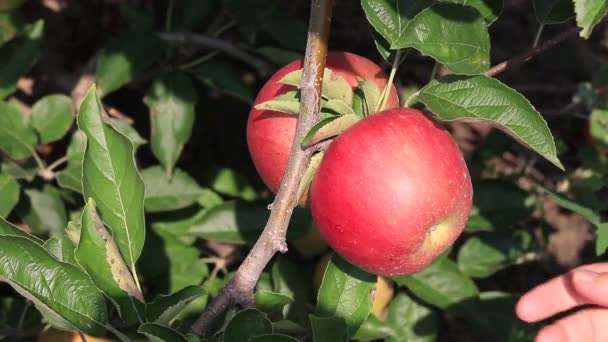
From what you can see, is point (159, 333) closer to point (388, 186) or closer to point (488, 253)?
point (388, 186)

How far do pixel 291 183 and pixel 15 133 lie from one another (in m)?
0.73

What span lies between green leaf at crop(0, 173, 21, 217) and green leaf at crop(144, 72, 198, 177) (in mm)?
275

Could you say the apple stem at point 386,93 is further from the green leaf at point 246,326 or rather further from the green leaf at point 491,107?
the green leaf at point 246,326

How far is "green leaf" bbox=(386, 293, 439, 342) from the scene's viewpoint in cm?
154

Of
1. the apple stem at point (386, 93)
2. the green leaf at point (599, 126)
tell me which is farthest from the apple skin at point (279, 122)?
the green leaf at point (599, 126)

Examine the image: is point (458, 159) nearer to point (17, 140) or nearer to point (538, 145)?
point (538, 145)

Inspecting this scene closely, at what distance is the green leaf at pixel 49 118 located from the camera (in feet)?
5.02

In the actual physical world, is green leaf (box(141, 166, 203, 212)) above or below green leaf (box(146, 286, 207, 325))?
below

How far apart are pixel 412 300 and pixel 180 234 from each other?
1.66 feet

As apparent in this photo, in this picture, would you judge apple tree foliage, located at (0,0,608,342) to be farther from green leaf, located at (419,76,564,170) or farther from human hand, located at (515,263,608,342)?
human hand, located at (515,263,608,342)

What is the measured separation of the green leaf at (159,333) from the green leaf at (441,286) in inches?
23.0

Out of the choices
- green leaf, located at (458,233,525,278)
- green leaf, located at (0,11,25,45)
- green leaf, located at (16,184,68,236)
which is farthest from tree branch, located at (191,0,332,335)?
green leaf, located at (0,11,25,45)

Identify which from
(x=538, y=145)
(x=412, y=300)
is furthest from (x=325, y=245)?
(x=538, y=145)

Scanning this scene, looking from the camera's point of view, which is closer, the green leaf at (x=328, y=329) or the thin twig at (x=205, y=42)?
the green leaf at (x=328, y=329)
